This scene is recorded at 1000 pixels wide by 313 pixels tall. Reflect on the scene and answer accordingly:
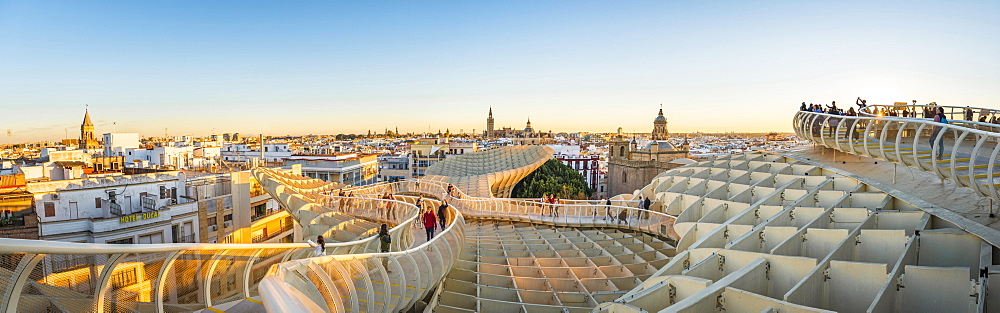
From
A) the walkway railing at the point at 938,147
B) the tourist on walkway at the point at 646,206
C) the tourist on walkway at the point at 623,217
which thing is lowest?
the tourist on walkway at the point at 623,217

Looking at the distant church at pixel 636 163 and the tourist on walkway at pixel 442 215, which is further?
the distant church at pixel 636 163

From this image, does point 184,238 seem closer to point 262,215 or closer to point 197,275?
point 262,215

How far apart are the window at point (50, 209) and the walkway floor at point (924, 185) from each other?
1147 inches

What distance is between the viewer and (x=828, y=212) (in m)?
9.89

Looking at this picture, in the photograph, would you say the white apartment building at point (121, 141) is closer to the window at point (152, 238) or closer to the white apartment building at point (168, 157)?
the white apartment building at point (168, 157)

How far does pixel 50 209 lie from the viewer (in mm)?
21297

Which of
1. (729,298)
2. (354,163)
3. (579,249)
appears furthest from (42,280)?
(354,163)

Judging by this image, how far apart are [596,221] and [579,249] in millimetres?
4844

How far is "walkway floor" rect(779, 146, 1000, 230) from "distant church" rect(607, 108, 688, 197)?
5166 cm

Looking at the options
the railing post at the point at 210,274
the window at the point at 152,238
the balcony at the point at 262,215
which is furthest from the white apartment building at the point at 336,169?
the railing post at the point at 210,274

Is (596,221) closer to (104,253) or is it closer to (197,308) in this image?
(197,308)

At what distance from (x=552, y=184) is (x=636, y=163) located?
24.9 metres

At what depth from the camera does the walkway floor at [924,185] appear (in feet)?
26.9

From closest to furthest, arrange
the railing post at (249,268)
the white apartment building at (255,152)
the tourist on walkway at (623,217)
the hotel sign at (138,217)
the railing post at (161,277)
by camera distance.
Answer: the railing post at (161,277) → the railing post at (249,268) → the tourist on walkway at (623,217) → the hotel sign at (138,217) → the white apartment building at (255,152)
